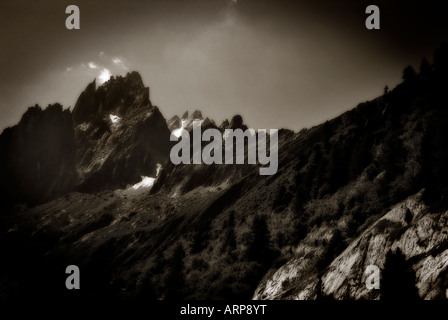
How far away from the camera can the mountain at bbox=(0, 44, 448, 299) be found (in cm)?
2345

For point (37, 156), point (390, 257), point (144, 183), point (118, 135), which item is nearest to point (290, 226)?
point (390, 257)

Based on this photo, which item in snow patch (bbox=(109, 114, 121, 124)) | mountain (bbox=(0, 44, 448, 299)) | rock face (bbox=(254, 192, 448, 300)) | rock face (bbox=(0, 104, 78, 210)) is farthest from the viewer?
snow patch (bbox=(109, 114, 121, 124))

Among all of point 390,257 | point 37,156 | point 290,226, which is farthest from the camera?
point 37,156

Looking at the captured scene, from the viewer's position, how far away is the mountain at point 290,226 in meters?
23.5

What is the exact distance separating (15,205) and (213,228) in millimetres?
125798

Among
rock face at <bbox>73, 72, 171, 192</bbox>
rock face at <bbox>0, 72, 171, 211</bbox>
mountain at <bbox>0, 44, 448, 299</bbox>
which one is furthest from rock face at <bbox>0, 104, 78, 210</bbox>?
mountain at <bbox>0, 44, 448, 299</bbox>

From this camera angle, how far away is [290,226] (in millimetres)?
41719

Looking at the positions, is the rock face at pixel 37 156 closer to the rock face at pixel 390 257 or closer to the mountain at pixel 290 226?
the mountain at pixel 290 226

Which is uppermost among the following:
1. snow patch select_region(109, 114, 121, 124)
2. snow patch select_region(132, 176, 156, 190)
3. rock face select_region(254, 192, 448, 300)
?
snow patch select_region(109, 114, 121, 124)

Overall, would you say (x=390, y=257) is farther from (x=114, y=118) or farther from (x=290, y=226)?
(x=114, y=118)

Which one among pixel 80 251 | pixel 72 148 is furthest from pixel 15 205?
pixel 80 251

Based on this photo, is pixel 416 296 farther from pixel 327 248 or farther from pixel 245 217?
pixel 245 217

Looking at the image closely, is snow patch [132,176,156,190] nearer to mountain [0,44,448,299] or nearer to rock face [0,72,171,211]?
rock face [0,72,171,211]

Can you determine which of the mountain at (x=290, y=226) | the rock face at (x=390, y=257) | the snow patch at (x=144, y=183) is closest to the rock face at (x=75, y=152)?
the snow patch at (x=144, y=183)
